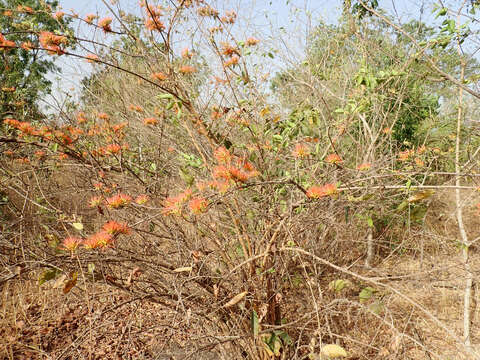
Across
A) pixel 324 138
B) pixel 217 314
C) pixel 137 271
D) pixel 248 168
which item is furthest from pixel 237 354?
pixel 324 138

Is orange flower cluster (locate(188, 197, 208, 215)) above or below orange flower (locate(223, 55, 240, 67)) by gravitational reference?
below

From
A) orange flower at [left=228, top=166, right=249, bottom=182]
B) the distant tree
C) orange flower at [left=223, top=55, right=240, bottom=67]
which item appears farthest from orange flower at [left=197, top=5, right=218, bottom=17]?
orange flower at [left=228, top=166, right=249, bottom=182]

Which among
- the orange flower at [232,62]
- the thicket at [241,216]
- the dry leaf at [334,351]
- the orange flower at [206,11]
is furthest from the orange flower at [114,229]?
the orange flower at [206,11]

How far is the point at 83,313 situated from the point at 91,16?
254 centimetres

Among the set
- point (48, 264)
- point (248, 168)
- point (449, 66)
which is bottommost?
point (48, 264)

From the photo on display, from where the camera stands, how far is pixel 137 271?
137 centimetres

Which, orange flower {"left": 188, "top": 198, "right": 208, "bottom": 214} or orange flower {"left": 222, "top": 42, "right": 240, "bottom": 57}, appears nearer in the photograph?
orange flower {"left": 188, "top": 198, "right": 208, "bottom": 214}

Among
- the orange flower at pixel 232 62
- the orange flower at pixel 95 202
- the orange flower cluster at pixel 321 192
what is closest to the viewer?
the orange flower cluster at pixel 321 192

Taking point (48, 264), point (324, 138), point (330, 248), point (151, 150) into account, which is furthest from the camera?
point (151, 150)

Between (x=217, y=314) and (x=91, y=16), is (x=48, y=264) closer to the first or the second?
(x=217, y=314)

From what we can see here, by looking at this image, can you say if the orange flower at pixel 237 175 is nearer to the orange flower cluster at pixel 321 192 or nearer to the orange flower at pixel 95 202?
the orange flower cluster at pixel 321 192

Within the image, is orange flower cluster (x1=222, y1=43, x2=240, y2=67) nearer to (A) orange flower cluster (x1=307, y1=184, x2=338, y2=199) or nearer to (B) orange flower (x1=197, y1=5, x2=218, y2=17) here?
(B) orange flower (x1=197, y1=5, x2=218, y2=17)

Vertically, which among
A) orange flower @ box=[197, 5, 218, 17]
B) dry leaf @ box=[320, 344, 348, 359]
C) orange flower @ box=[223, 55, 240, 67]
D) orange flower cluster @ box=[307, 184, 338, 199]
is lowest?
dry leaf @ box=[320, 344, 348, 359]

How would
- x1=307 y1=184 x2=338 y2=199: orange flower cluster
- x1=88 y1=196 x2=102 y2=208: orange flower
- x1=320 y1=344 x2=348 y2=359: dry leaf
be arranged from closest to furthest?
x1=320 y1=344 x2=348 y2=359: dry leaf < x1=307 y1=184 x2=338 y2=199: orange flower cluster < x1=88 y1=196 x2=102 y2=208: orange flower
